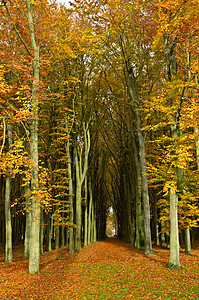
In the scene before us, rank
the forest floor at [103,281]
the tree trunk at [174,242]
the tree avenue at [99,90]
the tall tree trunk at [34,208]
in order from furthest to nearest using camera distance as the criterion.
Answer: the tree avenue at [99,90], the tree trunk at [174,242], the tall tree trunk at [34,208], the forest floor at [103,281]

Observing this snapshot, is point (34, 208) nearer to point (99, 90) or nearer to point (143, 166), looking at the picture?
point (143, 166)

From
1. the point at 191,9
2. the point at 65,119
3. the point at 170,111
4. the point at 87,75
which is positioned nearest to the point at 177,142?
the point at 170,111

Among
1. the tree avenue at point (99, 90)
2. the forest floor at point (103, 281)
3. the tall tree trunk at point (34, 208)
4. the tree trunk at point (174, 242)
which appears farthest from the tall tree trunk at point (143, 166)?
the tall tree trunk at point (34, 208)

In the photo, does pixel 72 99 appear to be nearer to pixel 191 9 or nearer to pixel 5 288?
pixel 191 9

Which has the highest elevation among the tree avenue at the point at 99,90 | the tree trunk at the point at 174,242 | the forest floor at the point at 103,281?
the tree avenue at the point at 99,90

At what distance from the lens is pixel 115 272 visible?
412 inches

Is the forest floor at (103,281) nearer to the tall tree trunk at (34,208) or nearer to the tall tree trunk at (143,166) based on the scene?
the tall tree trunk at (34,208)

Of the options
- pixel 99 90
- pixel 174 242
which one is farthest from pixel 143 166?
pixel 99 90

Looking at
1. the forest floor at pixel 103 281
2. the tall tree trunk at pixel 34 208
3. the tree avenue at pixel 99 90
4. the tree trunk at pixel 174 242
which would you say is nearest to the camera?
the forest floor at pixel 103 281

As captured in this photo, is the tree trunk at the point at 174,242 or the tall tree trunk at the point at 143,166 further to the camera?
the tall tree trunk at the point at 143,166

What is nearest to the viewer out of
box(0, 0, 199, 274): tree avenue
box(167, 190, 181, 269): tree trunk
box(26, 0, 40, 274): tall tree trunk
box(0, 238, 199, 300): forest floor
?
box(0, 238, 199, 300): forest floor

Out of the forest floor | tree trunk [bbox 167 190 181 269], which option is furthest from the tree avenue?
the forest floor

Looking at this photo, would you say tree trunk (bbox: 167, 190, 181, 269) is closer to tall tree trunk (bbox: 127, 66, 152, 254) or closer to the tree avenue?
the tree avenue

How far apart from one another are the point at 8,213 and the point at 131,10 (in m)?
13.4
